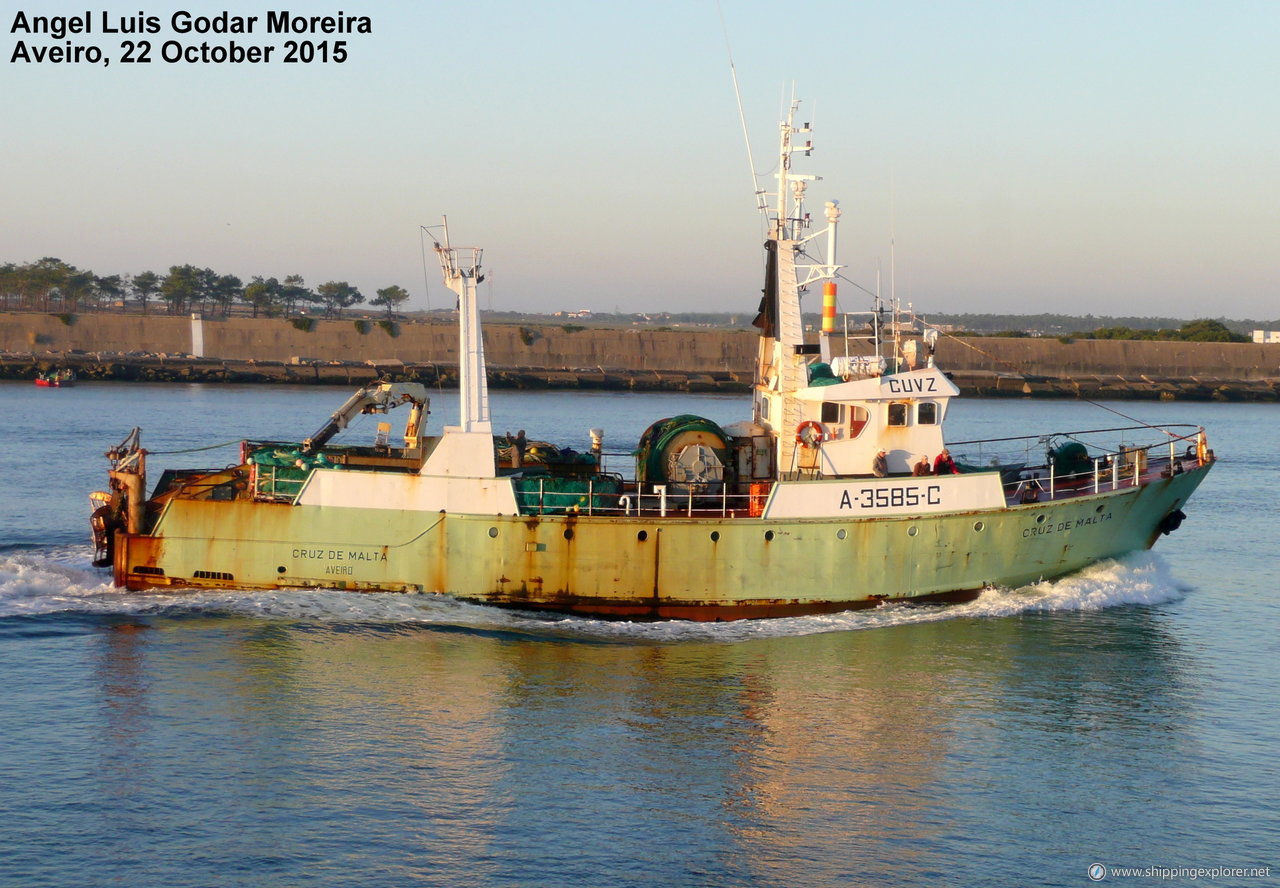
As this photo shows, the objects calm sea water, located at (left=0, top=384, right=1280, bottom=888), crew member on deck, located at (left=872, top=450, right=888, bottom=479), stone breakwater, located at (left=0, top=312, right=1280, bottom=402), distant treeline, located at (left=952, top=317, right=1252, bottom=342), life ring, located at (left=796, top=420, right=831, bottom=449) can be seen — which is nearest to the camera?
calm sea water, located at (left=0, top=384, right=1280, bottom=888)

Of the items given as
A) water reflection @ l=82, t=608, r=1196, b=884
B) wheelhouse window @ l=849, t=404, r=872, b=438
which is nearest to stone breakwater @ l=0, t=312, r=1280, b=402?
wheelhouse window @ l=849, t=404, r=872, b=438

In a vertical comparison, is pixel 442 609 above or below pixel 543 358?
below

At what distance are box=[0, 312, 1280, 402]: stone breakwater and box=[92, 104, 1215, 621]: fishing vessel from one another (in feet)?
165

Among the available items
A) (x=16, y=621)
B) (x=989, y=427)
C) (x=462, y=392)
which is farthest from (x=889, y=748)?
(x=989, y=427)

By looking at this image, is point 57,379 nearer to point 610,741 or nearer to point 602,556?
point 602,556

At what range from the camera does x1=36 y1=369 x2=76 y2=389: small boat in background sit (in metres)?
66.1

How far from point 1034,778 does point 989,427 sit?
41.2 meters

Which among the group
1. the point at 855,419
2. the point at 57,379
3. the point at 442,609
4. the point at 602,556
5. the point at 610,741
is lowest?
the point at 610,741

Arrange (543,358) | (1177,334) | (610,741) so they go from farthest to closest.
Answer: (1177,334) < (543,358) < (610,741)

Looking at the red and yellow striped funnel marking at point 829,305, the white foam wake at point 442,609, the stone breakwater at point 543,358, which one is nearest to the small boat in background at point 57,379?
the stone breakwater at point 543,358

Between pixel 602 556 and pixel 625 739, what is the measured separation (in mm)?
4686

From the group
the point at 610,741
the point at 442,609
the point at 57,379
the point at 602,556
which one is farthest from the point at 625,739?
the point at 57,379

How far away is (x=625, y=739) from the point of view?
15.1 m

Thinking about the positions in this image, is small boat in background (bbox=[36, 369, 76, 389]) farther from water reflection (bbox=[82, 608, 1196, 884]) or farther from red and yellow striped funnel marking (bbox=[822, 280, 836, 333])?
red and yellow striped funnel marking (bbox=[822, 280, 836, 333])
